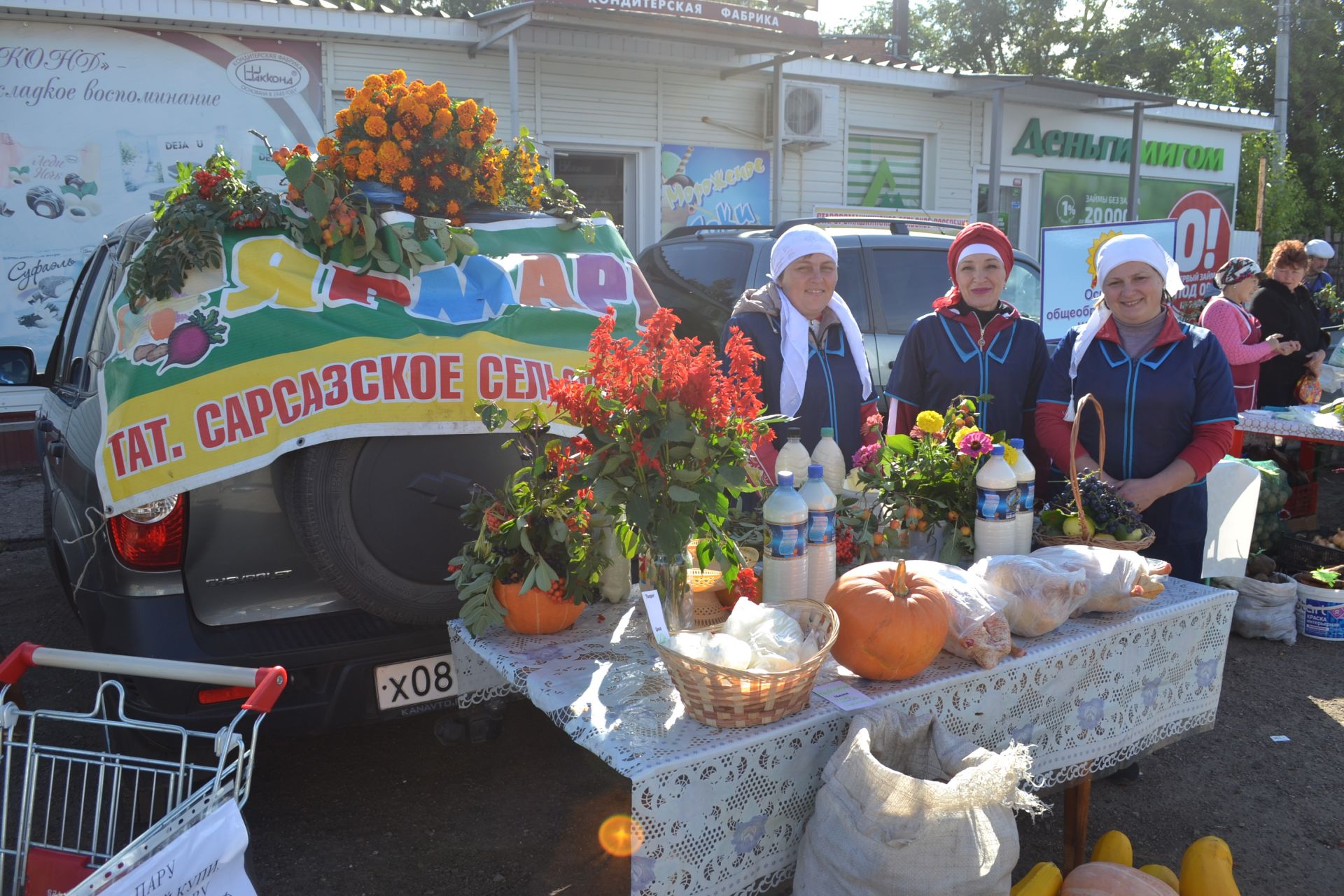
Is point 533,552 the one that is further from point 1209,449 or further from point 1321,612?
point 1321,612

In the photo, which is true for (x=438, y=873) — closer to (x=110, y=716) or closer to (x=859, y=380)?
(x=110, y=716)

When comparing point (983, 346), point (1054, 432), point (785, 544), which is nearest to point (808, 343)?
point (983, 346)

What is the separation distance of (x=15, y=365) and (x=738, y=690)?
3273mm

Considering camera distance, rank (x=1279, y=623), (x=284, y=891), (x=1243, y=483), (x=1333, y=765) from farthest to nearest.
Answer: (x=1279, y=623) < (x=1243, y=483) < (x=1333, y=765) < (x=284, y=891)

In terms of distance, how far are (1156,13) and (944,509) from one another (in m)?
33.5

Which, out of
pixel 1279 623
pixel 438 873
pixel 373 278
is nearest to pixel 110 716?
pixel 438 873

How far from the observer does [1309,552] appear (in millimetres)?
5859

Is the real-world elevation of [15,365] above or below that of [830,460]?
above

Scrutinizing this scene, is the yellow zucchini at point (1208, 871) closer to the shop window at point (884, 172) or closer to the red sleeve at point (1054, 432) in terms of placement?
the red sleeve at point (1054, 432)

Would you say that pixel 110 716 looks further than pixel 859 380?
No

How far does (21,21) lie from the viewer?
27.0 ft

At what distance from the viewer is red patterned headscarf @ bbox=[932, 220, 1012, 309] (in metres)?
3.76

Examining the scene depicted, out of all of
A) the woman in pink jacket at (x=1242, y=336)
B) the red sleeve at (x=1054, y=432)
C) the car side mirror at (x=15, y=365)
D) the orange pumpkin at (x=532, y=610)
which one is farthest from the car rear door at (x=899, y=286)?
the car side mirror at (x=15, y=365)

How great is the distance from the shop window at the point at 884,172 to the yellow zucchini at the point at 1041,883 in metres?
11.4
